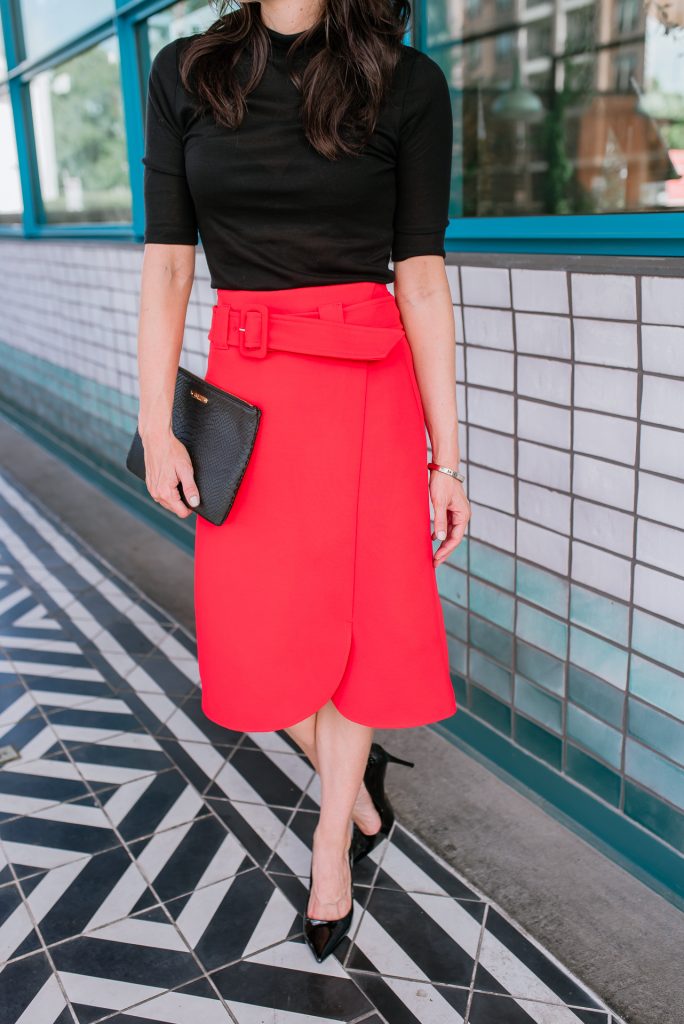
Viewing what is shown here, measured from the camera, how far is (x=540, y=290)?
1.85m

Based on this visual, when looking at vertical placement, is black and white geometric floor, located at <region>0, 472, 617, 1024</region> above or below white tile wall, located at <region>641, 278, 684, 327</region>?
below

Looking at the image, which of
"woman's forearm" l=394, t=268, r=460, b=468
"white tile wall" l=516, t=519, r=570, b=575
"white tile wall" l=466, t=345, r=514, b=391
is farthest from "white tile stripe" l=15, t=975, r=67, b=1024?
"white tile wall" l=466, t=345, r=514, b=391

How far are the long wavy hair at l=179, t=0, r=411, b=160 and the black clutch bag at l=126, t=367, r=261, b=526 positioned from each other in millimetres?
393

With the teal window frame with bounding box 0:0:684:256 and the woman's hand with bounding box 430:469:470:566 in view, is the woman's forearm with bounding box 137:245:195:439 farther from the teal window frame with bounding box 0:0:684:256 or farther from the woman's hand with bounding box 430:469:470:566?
the teal window frame with bounding box 0:0:684:256

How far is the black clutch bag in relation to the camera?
142cm

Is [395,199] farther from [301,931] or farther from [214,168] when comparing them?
[301,931]

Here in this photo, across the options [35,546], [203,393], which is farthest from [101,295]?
[203,393]

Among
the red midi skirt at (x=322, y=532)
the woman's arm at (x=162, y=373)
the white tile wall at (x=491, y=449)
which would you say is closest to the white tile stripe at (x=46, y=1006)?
the red midi skirt at (x=322, y=532)

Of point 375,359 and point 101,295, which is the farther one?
point 101,295

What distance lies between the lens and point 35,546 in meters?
3.78

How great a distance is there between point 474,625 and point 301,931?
0.82 metres

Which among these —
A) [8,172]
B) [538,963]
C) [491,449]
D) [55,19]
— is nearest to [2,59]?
[8,172]

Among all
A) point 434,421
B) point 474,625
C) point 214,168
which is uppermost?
point 214,168

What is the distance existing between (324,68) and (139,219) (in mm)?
2485
